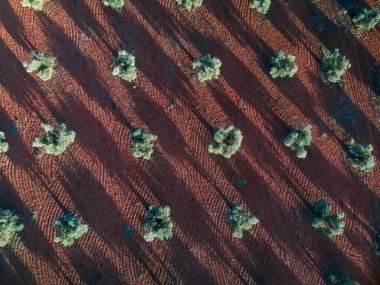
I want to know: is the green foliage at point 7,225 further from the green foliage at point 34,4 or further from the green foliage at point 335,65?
the green foliage at point 335,65

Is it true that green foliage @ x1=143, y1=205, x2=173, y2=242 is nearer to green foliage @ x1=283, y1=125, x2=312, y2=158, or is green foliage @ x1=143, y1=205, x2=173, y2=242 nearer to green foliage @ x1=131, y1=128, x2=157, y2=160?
green foliage @ x1=131, y1=128, x2=157, y2=160

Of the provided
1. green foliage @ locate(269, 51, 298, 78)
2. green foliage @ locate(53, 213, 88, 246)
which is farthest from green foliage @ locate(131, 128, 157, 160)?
green foliage @ locate(269, 51, 298, 78)

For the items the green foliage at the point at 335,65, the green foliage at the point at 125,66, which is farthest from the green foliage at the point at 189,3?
the green foliage at the point at 335,65

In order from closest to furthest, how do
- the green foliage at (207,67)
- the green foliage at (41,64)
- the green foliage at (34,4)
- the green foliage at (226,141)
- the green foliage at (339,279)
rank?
the green foliage at (339,279), the green foliage at (226,141), the green foliage at (207,67), the green foliage at (41,64), the green foliage at (34,4)

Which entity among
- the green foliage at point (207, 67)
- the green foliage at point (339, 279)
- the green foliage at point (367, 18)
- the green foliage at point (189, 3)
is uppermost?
the green foliage at point (189, 3)

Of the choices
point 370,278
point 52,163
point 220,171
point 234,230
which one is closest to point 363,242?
point 370,278

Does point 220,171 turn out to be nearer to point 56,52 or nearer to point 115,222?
point 115,222

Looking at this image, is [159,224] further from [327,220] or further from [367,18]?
[367,18]
